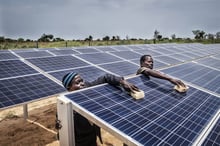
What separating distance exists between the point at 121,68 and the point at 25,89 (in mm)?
4278

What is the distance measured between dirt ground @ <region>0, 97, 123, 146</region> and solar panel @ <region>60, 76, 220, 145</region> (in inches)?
171

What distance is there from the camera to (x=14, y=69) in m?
7.74

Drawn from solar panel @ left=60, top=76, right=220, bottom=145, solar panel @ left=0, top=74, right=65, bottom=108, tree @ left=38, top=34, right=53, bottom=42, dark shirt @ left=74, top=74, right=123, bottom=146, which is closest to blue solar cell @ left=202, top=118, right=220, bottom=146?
solar panel @ left=60, top=76, right=220, bottom=145

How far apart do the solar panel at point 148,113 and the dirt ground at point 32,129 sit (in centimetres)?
434

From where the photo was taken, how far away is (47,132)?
8.48m

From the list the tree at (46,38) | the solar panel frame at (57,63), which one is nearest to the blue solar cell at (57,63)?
the solar panel frame at (57,63)

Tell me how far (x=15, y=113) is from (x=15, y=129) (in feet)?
7.25

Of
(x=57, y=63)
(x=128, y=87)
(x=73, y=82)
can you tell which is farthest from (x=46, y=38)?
(x=128, y=87)

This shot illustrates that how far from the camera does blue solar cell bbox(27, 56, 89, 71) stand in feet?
27.8

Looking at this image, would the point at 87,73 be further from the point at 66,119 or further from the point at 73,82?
the point at 66,119

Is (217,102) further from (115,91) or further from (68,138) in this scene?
(68,138)

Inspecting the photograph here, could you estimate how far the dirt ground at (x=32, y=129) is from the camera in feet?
25.2

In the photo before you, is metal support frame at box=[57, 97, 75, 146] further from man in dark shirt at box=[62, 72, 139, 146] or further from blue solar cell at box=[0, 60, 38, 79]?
blue solar cell at box=[0, 60, 38, 79]

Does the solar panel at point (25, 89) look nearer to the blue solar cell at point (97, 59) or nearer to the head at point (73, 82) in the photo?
the head at point (73, 82)
